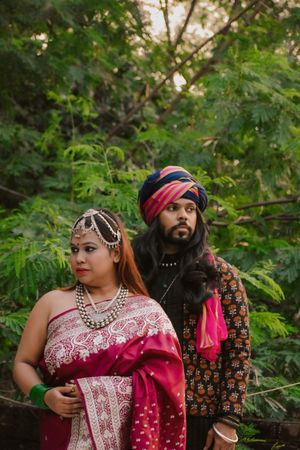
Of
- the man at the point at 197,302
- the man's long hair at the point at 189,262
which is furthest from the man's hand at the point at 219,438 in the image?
the man's long hair at the point at 189,262

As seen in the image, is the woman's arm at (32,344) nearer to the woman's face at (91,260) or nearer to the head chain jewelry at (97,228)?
the woman's face at (91,260)

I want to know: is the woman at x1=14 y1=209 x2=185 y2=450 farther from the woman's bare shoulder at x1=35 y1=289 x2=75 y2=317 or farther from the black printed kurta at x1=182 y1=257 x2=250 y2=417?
the black printed kurta at x1=182 y1=257 x2=250 y2=417

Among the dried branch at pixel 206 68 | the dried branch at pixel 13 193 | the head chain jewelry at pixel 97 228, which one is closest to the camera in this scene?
the head chain jewelry at pixel 97 228

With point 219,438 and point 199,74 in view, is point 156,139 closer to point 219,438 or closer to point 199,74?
point 199,74

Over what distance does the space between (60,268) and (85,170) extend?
0.92m

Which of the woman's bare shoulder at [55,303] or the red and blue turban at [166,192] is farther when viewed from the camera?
the red and blue turban at [166,192]

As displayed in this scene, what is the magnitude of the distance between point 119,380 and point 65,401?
0.64ft

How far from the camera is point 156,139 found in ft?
16.1

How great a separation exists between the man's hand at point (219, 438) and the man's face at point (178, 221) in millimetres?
778

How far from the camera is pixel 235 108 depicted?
4559 mm

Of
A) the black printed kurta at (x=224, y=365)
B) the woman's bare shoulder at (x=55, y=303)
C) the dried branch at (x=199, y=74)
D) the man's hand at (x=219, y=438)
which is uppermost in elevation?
the dried branch at (x=199, y=74)

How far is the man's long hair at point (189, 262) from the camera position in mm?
2836

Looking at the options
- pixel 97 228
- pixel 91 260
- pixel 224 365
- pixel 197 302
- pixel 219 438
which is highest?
pixel 97 228

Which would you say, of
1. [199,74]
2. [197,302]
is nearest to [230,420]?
[197,302]
